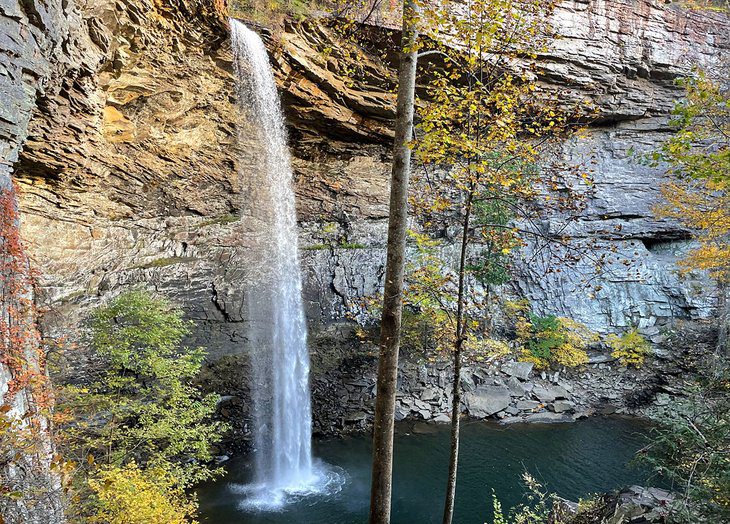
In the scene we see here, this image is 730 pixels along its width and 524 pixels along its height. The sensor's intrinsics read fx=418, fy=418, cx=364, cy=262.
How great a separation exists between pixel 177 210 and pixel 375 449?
1276cm

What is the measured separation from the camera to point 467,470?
11.5 meters

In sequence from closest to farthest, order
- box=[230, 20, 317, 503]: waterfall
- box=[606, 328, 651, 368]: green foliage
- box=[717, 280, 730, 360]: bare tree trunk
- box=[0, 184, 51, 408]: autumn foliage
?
box=[0, 184, 51, 408]: autumn foliage < box=[230, 20, 317, 503]: waterfall < box=[717, 280, 730, 360]: bare tree trunk < box=[606, 328, 651, 368]: green foliage

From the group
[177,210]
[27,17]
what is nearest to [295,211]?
[177,210]

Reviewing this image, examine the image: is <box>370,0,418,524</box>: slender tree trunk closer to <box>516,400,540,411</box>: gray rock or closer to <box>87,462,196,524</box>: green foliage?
<box>87,462,196,524</box>: green foliage

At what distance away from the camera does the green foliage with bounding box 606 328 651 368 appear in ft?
53.7

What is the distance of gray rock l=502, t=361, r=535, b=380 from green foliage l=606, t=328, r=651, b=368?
3.51 meters

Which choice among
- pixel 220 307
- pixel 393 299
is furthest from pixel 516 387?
pixel 393 299

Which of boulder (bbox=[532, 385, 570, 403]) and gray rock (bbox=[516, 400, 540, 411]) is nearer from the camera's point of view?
gray rock (bbox=[516, 400, 540, 411])

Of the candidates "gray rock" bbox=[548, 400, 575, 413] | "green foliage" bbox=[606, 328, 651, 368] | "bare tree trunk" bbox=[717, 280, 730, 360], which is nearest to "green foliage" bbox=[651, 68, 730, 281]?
"bare tree trunk" bbox=[717, 280, 730, 360]

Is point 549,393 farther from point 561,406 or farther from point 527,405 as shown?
point 527,405

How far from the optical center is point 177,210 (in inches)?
574

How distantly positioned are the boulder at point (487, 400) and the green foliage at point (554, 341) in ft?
6.86

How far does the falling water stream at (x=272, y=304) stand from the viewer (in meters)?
11.6

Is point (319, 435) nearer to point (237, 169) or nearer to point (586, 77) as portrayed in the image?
point (237, 169)
